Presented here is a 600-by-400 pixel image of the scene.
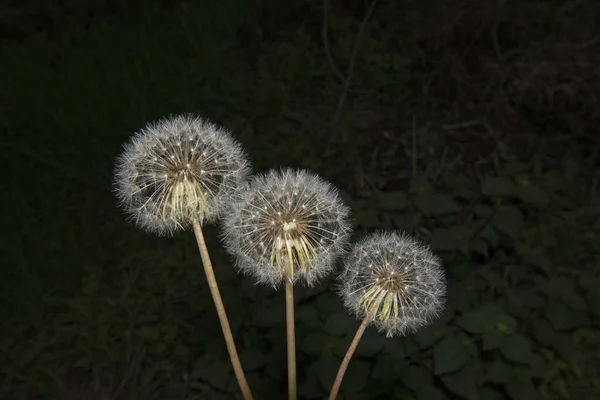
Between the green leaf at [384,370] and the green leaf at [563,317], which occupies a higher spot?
the green leaf at [563,317]

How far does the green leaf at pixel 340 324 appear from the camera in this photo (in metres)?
1.92

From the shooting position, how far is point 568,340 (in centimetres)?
211

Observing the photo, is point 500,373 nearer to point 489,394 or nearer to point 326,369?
point 489,394

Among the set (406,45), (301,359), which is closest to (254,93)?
(406,45)

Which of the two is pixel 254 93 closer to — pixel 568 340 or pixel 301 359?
pixel 301 359

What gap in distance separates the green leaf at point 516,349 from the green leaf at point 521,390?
8 cm

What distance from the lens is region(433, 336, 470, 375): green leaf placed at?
1839 mm

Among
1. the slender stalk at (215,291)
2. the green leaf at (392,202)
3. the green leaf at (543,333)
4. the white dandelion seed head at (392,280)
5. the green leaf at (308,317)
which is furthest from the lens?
the green leaf at (392,202)

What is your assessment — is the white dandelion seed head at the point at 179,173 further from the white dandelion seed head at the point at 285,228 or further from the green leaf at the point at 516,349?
the green leaf at the point at 516,349

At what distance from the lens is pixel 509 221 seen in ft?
8.14

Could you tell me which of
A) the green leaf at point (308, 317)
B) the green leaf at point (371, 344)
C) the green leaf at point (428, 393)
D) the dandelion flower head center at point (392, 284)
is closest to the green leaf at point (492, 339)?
the green leaf at point (428, 393)

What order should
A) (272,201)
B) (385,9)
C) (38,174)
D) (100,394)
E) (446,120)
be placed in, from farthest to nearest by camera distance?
1. (385,9)
2. (446,120)
3. (38,174)
4. (100,394)
5. (272,201)

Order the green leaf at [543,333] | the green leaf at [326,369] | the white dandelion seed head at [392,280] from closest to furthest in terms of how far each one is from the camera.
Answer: the white dandelion seed head at [392,280] → the green leaf at [326,369] → the green leaf at [543,333]

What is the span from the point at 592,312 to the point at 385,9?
2.80m
